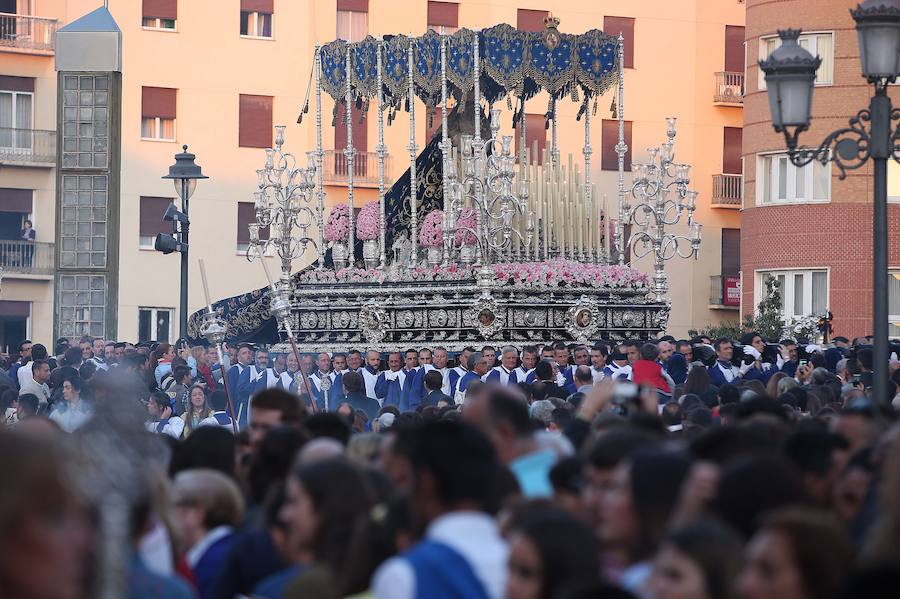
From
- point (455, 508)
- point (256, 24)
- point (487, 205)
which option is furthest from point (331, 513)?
point (256, 24)

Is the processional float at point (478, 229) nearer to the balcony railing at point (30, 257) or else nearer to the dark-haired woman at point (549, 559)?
the balcony railing at point (30, 257)

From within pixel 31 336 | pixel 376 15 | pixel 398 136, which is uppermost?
pixel 376 15

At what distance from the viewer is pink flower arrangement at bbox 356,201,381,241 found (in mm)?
23109

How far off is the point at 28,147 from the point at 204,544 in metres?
32.4

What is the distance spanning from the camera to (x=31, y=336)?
37.2m

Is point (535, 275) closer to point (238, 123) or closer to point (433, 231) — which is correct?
point (433, 231)

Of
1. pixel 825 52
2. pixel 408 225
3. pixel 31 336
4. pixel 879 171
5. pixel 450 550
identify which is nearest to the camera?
pixel 450 550

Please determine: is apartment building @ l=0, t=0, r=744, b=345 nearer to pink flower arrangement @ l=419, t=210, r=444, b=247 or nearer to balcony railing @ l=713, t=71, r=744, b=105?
balcony railing @ l=713, t=71, r=744, b=105

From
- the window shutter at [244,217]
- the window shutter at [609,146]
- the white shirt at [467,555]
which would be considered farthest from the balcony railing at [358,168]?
the white shirt at [467,555]

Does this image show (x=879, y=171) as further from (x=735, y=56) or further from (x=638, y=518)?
(x=735, y=56)

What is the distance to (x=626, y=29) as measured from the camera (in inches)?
1592

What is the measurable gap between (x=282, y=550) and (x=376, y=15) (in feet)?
112

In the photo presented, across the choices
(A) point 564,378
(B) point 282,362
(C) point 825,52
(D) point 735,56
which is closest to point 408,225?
(B) point 282,362

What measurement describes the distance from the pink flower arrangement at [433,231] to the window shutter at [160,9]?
17166mm
